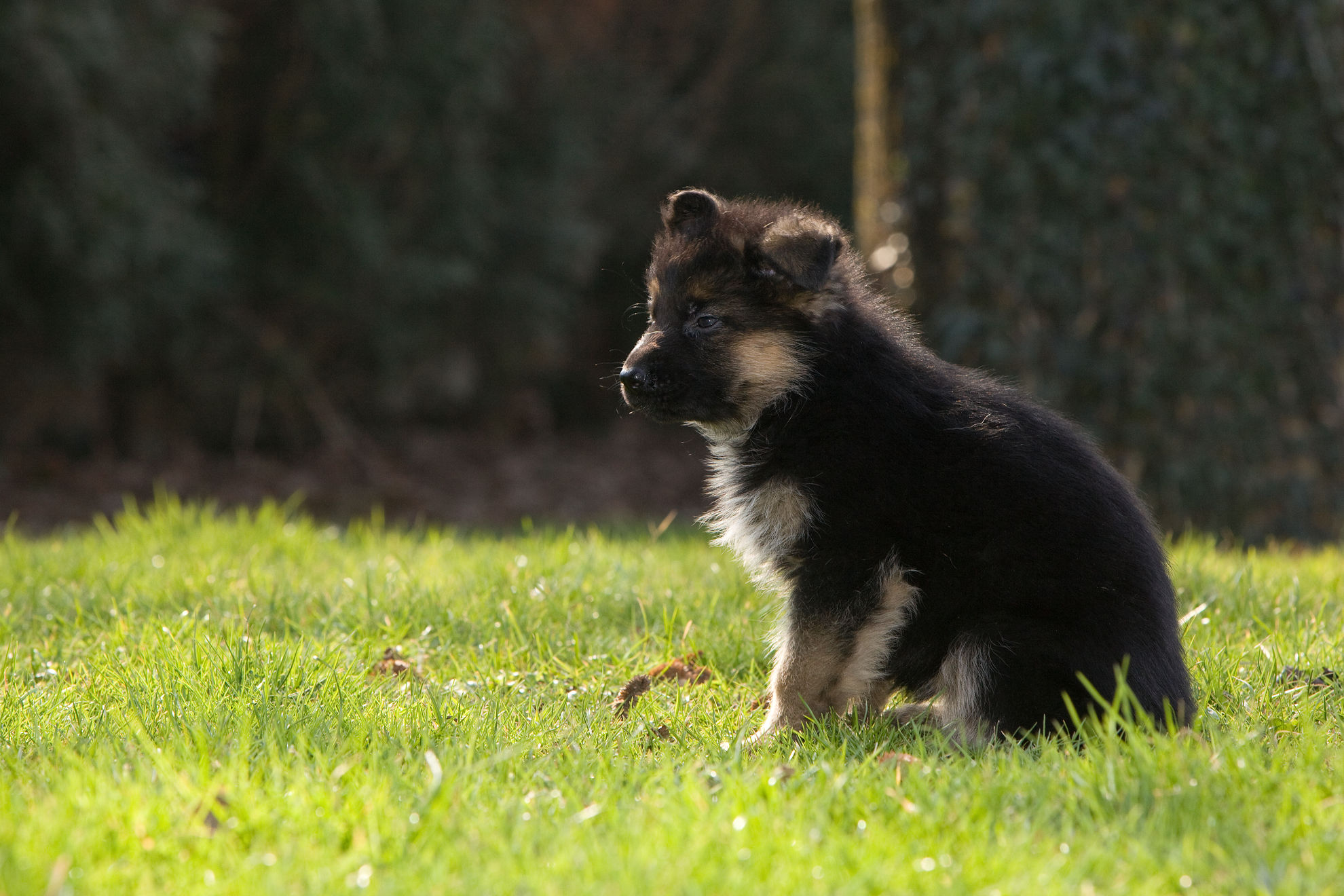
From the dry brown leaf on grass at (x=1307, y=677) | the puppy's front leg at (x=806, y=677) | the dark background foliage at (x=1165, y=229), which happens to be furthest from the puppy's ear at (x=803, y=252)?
the dark background foliage at (x=1165, y=229)

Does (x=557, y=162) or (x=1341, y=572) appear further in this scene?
(x=557, y=162)

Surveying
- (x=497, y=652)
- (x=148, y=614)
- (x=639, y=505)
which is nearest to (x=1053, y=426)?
(x=497, y=652)

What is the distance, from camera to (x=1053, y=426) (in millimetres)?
3855

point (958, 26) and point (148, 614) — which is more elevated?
point (958, 26)

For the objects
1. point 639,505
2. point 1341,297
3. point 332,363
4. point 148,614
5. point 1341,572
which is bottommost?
point 639,505

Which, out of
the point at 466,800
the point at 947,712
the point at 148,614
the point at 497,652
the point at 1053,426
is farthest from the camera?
the point at 148,614

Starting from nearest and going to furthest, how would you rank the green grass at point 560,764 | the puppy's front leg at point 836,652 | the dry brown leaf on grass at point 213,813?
the green grass at point 560,764
the dry brown leaf on grass at point 213,813
the puppy's front leg at point 836,652

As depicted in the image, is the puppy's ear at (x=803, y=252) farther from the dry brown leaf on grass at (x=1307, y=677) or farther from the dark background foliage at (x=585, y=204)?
the dry brown leaf on grass at (x=1307, y=677)

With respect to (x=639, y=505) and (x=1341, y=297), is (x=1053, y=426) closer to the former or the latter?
(x=1341, y=297)

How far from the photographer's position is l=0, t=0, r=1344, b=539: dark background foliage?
758 cm

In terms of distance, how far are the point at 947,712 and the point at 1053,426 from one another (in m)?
0.97

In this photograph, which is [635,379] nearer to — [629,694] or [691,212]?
[691,212]

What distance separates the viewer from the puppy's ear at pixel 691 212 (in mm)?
4203

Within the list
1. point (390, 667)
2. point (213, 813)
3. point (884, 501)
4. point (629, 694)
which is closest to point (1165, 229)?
point (884, 501)
